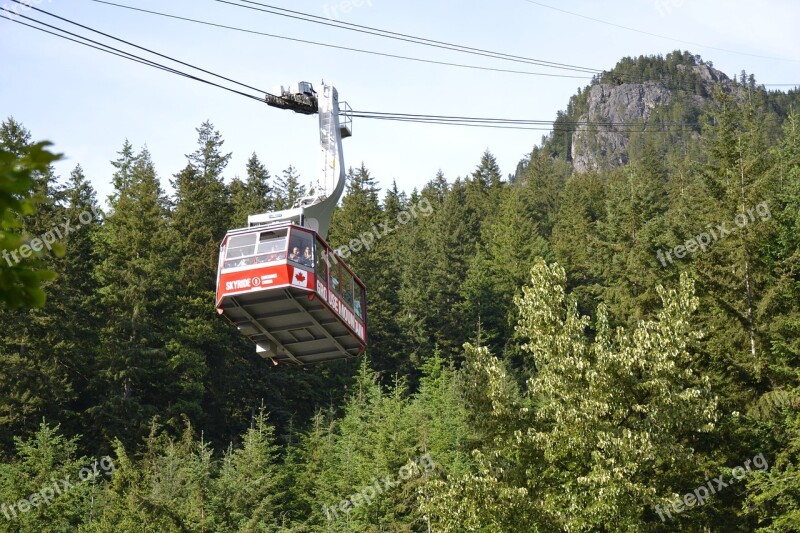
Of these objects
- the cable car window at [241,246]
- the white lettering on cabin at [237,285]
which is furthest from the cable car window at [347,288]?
the white lettering on cabin at [237,285]

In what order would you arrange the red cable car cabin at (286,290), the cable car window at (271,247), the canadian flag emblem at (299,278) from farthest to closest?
the cable car window at (271,247)
the red cable car cabin at (286,290)
the canadian flag emblem at (299,278)

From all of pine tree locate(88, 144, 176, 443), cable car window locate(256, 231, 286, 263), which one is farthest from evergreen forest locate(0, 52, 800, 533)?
cable car window locate(256, 231, 286, 263)

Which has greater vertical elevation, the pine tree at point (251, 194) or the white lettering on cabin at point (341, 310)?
the pine tree at point (251, 194)

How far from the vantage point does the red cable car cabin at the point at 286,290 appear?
23.6 metres

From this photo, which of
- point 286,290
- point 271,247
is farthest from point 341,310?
point 271,247

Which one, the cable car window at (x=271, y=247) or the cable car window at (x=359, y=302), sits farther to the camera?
the cable car window at (x=359, y=302)

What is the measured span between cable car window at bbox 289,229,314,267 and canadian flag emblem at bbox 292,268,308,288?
0.28 metres

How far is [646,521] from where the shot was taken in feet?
92.5

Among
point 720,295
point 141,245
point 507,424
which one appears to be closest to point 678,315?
point 507,424

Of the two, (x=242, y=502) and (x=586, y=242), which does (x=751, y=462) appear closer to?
(x=242, y=502)

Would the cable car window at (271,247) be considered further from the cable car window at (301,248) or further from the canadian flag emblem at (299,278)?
the canadian flag emblem at (299,278)

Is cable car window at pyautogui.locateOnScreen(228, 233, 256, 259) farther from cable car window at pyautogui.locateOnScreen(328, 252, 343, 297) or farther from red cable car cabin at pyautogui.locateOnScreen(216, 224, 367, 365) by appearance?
cable car window at pyautogui.locateOnScreen(328, 252, 343, 297)

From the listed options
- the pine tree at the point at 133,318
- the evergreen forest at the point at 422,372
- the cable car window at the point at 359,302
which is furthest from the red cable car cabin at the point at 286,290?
the pine tree at the point at 133,318

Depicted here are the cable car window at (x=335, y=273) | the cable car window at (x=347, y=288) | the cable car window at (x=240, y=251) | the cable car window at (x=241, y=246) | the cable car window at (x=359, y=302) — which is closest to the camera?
the cable car window at (x=240, y=251)
